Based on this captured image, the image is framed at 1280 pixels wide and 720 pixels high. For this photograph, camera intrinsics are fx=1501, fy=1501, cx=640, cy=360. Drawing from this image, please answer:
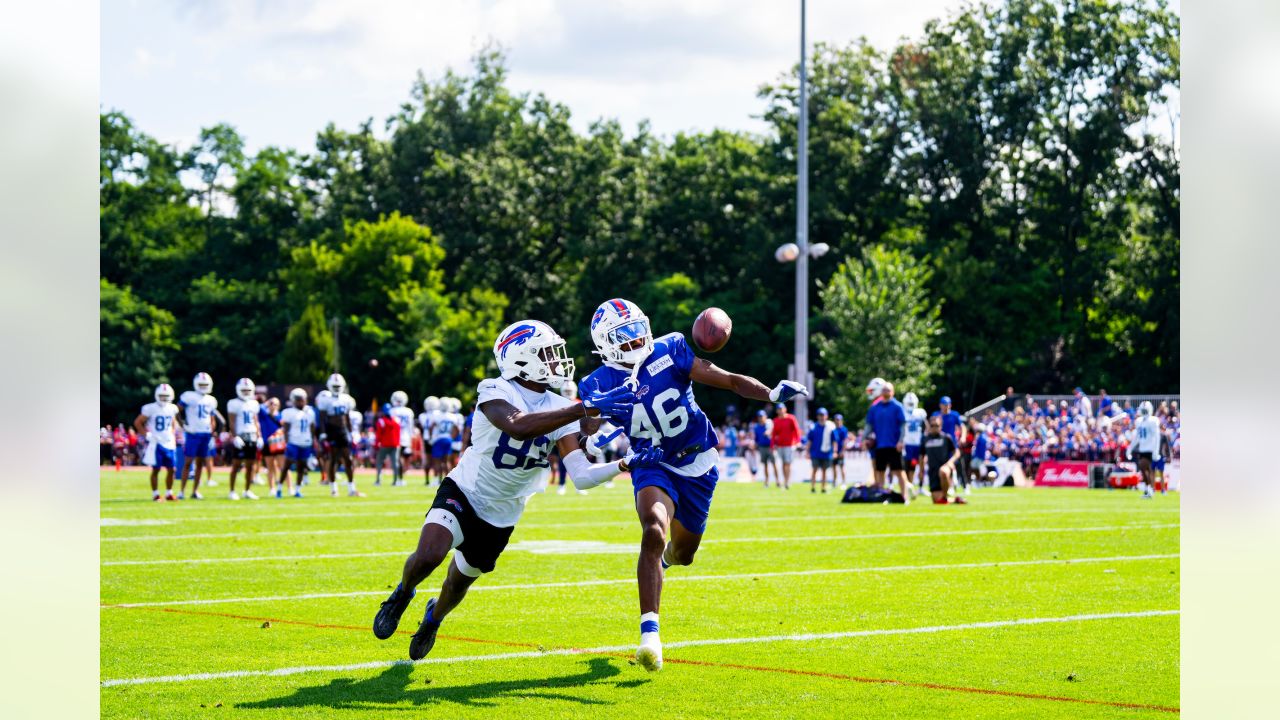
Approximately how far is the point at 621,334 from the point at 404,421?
76.1 ft

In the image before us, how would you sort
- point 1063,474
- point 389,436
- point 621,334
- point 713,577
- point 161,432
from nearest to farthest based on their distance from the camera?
point 621,334
point 713,577
point 161,432
point 389,436
point 1063,474

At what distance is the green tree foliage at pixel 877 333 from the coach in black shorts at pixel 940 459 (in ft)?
90.2

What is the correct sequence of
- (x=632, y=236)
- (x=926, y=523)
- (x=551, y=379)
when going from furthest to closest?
1. (x=632, y=236)
2. (x=926, y=523)
3. (x=551, y=379)

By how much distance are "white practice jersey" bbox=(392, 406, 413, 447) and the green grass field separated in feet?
38.4

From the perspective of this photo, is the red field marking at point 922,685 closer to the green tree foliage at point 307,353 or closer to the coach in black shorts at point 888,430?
the coach in black shorts at point 888,430

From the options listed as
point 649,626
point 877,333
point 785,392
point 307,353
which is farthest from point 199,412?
point 307,353

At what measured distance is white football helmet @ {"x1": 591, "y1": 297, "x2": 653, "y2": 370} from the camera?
7902 mm

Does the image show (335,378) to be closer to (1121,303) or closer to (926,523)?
(926,523)

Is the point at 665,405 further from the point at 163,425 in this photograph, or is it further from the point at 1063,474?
the point at 1063,474

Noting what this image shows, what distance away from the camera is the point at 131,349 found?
63281 millimetres

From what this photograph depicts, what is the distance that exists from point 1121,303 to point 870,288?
1330 cm
